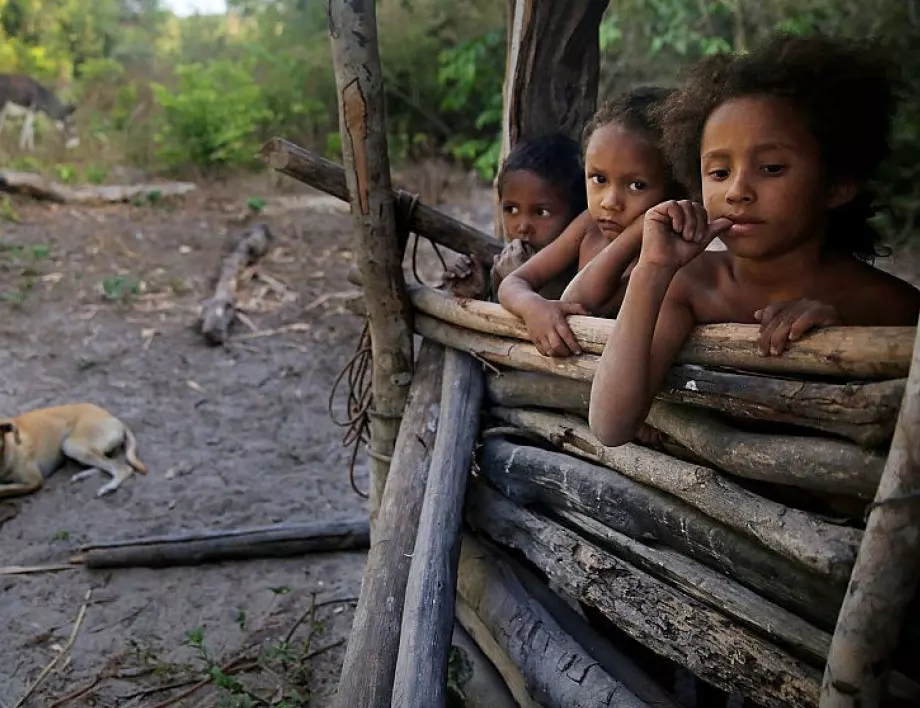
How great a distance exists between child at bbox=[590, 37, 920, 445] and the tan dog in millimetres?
4295

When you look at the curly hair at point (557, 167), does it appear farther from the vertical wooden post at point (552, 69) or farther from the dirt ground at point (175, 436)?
the dirt ground at point (175, 436)

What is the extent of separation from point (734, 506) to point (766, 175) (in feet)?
2.16

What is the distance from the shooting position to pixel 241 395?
6559mm

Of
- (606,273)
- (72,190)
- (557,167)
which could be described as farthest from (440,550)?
(72,190)

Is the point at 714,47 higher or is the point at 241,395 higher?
the point at 714,47

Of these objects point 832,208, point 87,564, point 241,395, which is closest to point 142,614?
point 87,564

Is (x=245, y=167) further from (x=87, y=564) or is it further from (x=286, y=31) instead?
(x=87, y=564)

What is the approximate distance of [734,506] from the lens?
Result: 1713 mm

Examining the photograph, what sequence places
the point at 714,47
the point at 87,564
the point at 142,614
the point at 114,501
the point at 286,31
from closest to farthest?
the point at 142,614
the point at 87,564
the point at 114,501
the point at 714,47
the point at 286,31

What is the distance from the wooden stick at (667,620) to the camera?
1.63 m

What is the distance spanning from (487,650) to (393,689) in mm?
852

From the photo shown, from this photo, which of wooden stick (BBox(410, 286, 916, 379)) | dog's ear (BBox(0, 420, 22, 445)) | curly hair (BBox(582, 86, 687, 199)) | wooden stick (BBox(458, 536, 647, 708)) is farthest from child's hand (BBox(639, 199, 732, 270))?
dog's ear (BBox(0, 420, 22, 445))

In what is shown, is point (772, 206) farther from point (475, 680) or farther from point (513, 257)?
point (475, 680)

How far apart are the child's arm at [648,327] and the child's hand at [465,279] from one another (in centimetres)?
135
